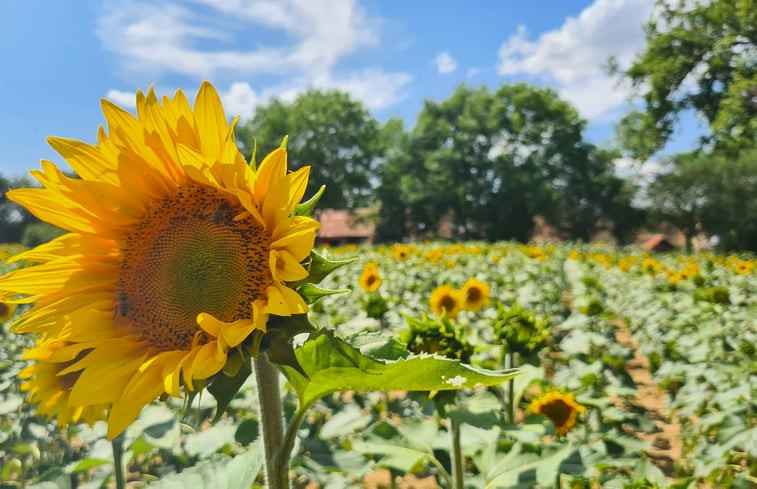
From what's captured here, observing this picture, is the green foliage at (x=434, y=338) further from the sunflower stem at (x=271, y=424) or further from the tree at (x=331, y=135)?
the tree at (x=331, y=135)

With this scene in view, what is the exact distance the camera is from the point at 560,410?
2068mm

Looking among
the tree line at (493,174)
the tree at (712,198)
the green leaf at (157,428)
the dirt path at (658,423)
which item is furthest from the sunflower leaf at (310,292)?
the tree at (712,198)

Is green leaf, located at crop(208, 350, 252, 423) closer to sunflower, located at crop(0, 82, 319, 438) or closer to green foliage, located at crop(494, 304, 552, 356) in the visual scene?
sunflower, located at crop(0, 82, 319, 438)

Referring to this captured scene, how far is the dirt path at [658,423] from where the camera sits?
3359 mm

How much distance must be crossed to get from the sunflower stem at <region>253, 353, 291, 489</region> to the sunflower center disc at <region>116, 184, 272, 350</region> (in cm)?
10

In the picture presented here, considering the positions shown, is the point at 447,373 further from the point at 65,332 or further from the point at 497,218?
the point at 497,218

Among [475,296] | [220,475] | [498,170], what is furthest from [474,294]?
[498,170]

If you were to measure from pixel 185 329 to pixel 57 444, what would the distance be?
2.58 metres

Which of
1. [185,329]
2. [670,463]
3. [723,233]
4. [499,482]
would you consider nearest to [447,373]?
[185,329]

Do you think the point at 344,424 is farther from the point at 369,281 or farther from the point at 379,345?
the point at 369,281

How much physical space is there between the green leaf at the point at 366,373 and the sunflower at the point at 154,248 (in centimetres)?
11

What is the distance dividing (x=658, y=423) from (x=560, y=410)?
2412 mm

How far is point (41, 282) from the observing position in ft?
2.73

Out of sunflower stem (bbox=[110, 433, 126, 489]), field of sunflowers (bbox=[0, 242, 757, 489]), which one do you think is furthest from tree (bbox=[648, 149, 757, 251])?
sunflower stem (bbox=[110, 433, 126, 489])
